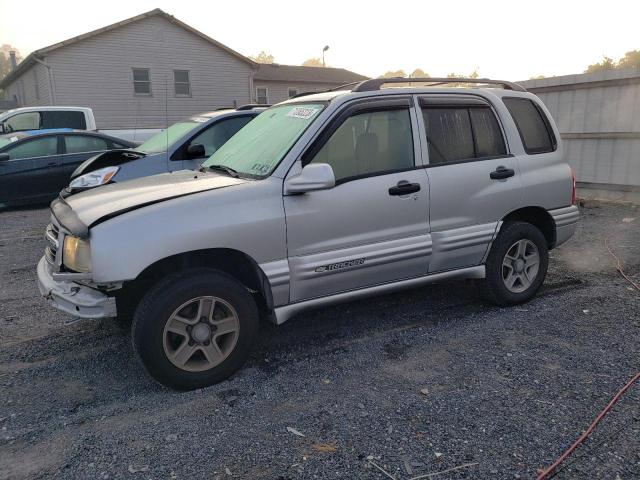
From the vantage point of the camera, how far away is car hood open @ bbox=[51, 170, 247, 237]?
3.17 metres

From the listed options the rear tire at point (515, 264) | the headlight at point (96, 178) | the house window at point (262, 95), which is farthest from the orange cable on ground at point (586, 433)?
the house window at point (262, 95)

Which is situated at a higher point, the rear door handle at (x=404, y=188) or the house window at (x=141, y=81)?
the house window at (x=141, y=81)

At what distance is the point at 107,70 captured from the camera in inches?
843

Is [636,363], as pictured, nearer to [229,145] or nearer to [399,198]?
[399,198]

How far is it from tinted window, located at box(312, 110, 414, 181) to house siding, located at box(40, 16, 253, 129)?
20.1m

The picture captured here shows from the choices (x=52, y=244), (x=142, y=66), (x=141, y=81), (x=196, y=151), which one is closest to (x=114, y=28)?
(x=142, y=66)

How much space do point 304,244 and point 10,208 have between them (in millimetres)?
8738

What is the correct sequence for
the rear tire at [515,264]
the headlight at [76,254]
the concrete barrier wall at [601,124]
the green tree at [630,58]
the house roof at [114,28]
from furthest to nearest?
the green tree at [630,58], the house roof at [114,28], the concrete barrier wall at [601,124], the rear tire at [515,264], the headlight at [76,254]

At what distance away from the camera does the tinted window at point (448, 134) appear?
13.3 feet

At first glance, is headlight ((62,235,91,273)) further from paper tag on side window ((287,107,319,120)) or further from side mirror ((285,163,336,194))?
paper tag on side window ((287,107,319,120))

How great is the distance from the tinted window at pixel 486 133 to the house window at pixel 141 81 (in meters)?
20.8

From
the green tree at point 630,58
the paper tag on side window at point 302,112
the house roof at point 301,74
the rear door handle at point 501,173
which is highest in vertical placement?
the green tree at point 630,58

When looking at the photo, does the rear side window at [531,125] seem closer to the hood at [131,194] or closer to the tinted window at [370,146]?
the tinted window at [370,146]

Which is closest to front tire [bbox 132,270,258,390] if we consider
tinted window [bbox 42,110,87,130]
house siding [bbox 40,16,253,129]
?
tinted window [bbox 42,110,87,130]
